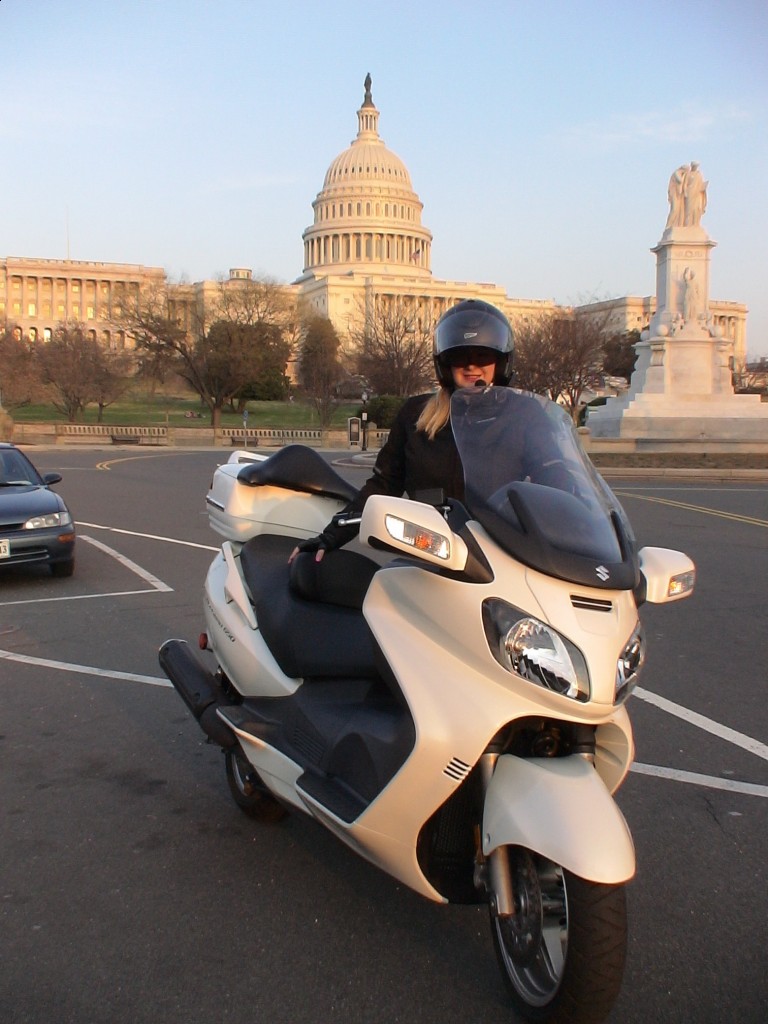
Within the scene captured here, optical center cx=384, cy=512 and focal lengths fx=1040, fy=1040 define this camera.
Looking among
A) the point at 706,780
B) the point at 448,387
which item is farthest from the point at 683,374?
the point at 448,387

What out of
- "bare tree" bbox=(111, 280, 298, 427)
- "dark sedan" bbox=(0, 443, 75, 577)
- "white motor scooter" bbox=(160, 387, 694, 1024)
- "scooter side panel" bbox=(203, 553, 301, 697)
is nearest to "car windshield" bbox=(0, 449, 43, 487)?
"dark sedan" bbox=(0, 443, 75, 577)

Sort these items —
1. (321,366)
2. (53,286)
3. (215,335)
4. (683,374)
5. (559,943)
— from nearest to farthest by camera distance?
(559,943), (683,374), (321,366), (215,335), (53,286)

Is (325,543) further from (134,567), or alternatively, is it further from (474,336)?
(134,567)

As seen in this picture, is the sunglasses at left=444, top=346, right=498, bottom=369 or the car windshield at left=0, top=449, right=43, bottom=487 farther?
the car windshield at left=0, top=449, right=43, bottom=487

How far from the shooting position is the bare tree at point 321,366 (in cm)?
6652

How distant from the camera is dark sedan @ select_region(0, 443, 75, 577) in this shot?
9750mm

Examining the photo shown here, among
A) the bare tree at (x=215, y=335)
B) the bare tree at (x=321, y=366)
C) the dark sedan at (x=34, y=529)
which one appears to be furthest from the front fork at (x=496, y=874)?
the bare tree at (x=215, y=335)

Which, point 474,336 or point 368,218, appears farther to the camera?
point 368,218

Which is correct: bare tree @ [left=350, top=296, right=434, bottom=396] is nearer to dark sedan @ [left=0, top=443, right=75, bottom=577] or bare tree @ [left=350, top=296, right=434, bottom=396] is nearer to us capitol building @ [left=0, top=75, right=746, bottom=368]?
us capitol building @ [left=0, top=75, right=746, bottom=368]

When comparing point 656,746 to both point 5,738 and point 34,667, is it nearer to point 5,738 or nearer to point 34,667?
point 5,738

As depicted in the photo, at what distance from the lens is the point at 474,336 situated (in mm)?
3748

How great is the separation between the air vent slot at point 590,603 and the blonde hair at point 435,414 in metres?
1.18

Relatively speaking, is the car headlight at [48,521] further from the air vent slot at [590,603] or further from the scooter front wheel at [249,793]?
the air vent slot at [590,603]

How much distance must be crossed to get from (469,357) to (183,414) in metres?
76.2
